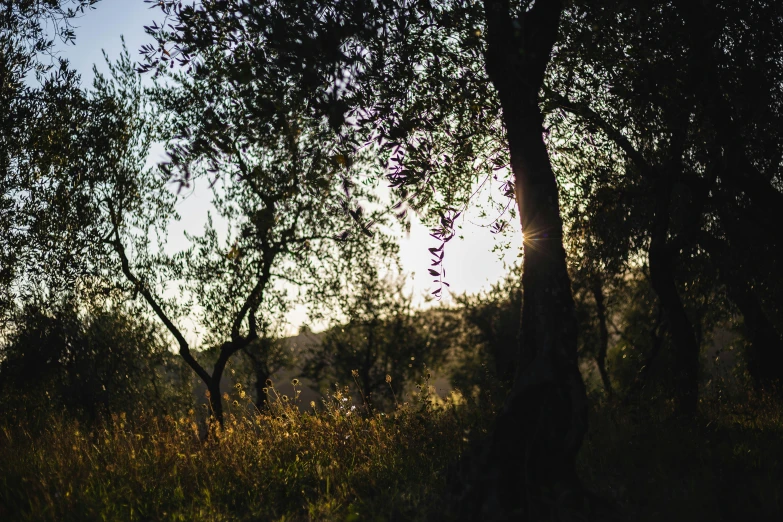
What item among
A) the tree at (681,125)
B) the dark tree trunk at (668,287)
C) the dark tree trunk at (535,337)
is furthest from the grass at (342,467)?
the tree at (681,125)

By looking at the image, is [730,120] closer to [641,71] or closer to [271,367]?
[641,71]

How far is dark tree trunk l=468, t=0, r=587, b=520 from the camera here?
230 inches

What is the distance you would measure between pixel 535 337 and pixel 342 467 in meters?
3.20

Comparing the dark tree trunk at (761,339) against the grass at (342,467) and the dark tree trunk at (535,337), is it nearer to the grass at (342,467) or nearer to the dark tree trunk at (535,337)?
the grass at (342,467)

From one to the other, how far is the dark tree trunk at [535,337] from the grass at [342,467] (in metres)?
0.67

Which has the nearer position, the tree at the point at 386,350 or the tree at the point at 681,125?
the tree at the point at 681,125

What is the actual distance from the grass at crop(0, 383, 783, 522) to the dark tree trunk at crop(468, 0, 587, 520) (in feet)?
2.19

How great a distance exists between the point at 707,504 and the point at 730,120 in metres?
7.03

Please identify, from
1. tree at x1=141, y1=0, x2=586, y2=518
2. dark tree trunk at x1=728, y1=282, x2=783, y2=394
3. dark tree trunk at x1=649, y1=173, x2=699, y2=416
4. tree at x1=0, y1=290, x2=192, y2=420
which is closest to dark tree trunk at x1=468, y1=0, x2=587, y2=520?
tree at x1=141, y1=0, x2=586, y2=518

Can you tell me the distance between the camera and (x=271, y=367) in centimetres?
4344

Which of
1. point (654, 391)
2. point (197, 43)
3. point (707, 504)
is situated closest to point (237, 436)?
point (197, 43)

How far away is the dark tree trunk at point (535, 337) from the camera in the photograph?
585cm

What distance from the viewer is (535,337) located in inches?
254

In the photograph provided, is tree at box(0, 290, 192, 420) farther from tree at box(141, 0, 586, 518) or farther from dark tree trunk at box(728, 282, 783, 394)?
dark tree trunk at box(728, 282, 783, 394)
